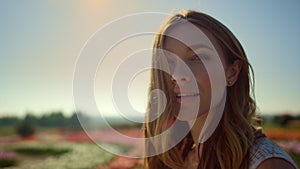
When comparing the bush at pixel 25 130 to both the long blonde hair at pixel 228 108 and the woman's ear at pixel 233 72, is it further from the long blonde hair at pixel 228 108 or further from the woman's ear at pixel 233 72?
the woman's ear at pixel 233 72

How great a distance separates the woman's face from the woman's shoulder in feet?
0.49

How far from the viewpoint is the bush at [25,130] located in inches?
294

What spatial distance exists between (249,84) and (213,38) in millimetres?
172

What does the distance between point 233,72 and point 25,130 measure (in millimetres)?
7130

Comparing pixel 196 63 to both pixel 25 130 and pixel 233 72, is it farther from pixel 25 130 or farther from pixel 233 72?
pixel 25 130

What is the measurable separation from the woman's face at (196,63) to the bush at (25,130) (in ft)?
22.7

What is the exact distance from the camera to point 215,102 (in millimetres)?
983

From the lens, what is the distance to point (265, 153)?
878 mm

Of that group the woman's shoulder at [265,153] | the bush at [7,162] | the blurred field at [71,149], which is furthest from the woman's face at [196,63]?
the bush at [7,162]

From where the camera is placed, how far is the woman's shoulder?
859 millimetres

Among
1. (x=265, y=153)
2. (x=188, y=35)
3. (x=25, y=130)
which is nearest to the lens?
(x=265, y=153)

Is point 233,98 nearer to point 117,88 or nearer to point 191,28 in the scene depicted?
point 191,28

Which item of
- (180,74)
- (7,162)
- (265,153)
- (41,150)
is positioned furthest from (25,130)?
(265,153)

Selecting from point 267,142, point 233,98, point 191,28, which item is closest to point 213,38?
point 191,28
